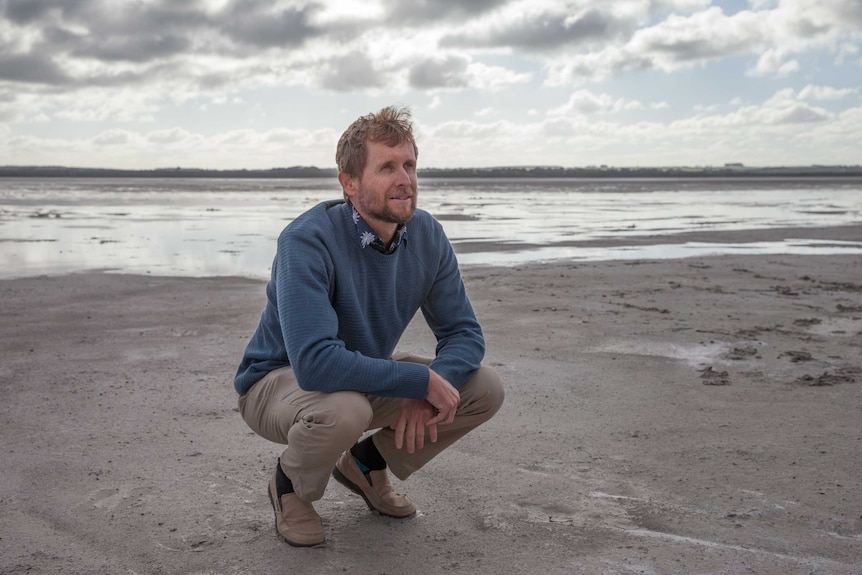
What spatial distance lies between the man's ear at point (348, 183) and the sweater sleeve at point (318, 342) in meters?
0.30

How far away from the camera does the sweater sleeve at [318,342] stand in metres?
3.05

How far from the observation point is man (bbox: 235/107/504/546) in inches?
122

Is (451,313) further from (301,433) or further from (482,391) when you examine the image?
(301,433)

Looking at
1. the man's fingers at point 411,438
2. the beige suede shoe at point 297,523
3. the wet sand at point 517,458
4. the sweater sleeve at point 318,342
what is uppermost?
the sweater sleeve at point 318,342

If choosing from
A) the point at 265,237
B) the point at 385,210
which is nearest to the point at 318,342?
the point at 385,210

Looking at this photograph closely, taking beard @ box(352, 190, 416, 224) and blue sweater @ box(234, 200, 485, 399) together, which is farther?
beard @ box(352, 190, 416, 224)

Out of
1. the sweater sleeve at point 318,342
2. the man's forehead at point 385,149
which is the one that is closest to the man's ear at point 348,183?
the man's forehead at point 385,149

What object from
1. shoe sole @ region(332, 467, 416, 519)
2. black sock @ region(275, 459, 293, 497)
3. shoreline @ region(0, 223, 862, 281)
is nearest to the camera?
black sock @ region(275, 459, 293, 497)

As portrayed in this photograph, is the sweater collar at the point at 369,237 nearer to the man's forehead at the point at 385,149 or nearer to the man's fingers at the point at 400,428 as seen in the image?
the man's forehead at the point at 385,149

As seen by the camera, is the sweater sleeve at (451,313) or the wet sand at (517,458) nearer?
the wet sand at (517,458)

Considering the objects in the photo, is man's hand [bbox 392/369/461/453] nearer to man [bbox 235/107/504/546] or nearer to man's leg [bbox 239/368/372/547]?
man [bbox 235/107/504/546]

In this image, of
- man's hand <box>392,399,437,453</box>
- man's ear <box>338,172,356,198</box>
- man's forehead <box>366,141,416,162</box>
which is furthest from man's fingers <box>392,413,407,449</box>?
man's forehead <box>366,141,416,162</box>

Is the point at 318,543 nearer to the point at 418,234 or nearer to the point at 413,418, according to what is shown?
the point at 413,418

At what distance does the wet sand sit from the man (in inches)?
11.1
